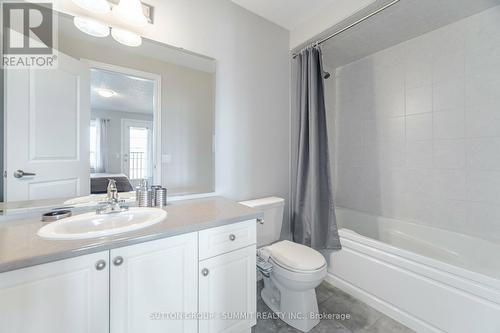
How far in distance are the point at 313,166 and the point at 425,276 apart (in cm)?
104

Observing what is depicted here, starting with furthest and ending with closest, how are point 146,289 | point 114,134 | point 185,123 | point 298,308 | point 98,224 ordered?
1. point 185,123
2. point 298,308
3. point 114,134
4. point 98,224
5. point 146,289

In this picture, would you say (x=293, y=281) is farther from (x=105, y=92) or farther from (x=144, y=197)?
(x=105, y=92)

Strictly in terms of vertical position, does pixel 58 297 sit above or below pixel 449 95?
below

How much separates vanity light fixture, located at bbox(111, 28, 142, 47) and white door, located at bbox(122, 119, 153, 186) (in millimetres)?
489

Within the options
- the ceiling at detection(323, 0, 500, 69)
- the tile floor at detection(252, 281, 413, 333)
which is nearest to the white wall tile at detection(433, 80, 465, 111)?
the ceiling at detection(323, 0, 500, 69)

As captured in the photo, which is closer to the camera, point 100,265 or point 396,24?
point 100,265

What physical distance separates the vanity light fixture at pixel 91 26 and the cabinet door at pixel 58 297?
1246mm

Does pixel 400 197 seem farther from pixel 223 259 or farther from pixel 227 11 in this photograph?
pixel 227 11

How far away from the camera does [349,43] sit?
6.95 ft

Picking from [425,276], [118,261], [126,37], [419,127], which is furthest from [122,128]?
[419,127]

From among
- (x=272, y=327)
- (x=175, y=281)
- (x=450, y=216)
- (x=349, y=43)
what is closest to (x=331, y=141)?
(x=349, y=43)

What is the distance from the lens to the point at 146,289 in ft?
2.92

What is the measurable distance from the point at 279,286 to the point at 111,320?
1089 millimetres

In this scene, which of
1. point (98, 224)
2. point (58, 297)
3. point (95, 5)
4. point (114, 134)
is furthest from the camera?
point (114, 134)
